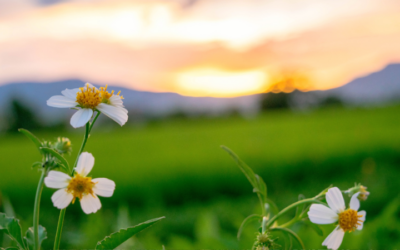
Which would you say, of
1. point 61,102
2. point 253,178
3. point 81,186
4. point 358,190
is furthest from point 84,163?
point 358,190

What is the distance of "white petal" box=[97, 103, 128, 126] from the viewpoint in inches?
21.0

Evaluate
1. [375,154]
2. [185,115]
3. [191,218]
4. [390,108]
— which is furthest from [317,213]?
[185,115]

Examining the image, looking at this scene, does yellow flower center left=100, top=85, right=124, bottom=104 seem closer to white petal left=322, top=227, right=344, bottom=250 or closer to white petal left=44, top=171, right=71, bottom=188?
white petal left=44, top=171, right=71, bottom=188

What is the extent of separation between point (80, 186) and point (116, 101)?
0.58 feet

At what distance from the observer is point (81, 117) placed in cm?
53

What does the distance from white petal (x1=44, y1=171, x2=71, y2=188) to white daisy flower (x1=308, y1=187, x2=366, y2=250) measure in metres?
0.37

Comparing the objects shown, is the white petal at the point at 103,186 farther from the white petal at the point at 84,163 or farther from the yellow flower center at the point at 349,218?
the yellow flower center at the point at 349,218

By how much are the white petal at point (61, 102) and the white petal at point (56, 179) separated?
13cm

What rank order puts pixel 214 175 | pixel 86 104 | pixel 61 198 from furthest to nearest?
pixel 214 175 < pixel 86 104 < pixel 61 198

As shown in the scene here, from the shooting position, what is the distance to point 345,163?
5812 mm

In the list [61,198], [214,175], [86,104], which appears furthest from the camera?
[214,175]

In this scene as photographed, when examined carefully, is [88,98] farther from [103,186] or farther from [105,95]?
[103,186]

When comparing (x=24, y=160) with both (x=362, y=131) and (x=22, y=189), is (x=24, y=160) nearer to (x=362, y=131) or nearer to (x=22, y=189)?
(x=22, y=189)

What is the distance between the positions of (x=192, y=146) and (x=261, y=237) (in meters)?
6.68
